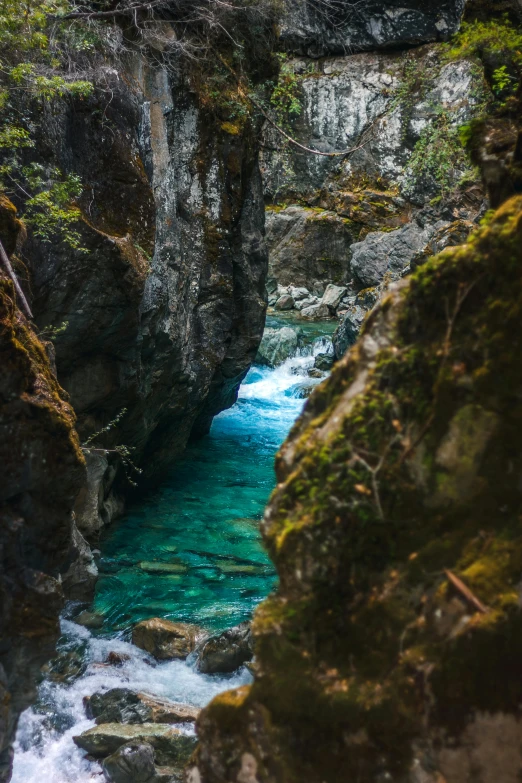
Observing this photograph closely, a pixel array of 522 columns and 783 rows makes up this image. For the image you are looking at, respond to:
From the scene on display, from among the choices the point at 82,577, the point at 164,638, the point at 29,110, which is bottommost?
the point at 164,638

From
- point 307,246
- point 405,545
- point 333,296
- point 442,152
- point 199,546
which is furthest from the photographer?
point 307,246

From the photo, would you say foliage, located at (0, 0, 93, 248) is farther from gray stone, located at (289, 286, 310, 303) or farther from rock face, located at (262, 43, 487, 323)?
gray stone, located at (289, 286, 310, 303)

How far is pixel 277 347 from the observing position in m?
21.7

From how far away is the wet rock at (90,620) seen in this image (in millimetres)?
7895

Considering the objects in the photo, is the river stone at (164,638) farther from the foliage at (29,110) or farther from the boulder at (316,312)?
the boulder at (316,312)

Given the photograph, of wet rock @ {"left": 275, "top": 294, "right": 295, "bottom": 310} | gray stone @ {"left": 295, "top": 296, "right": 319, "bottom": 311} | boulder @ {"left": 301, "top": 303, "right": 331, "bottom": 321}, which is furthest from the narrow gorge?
gray stone @ {"left": 295, "top": 296, "right": 319, "bottom": 311}

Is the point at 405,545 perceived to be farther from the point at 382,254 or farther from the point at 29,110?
the point at 382,254

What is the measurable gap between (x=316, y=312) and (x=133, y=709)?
22154 millimetres

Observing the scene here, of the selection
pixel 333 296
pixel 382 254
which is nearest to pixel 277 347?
pixel 382 254

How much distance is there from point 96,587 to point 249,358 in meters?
6.93

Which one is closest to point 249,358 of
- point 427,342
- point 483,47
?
point 483,47

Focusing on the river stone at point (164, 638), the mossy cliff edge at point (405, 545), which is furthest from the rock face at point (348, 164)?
the mossy cliff edge at point (405, 545)

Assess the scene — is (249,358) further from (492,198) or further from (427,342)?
(427,342)

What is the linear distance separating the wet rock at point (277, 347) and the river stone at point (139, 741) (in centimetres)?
1597
